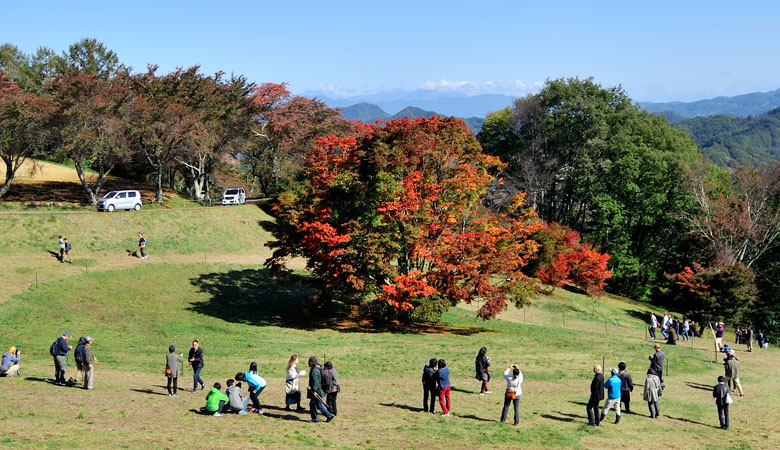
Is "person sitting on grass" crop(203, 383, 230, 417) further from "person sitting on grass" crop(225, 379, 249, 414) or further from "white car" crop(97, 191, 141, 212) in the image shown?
"white car" crop(97, 191, 141, 212)

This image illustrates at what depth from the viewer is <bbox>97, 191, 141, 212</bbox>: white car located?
52.1 m

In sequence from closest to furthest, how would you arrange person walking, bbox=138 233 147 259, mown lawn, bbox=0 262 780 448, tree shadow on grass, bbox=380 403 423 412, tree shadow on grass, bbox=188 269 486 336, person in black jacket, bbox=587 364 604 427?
1. mown lawn, bbox=0 262 780 448
2. person in black jacket, bbox=587 364 604 427
3. tree shadow on grass, bbox=380 403 423 412
4. tree shadow on grass, bbox=188 269 486 336
5. person walking, bbox=138 233 147 259

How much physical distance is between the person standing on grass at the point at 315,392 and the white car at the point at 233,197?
167 feet

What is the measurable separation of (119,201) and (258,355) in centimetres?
3205

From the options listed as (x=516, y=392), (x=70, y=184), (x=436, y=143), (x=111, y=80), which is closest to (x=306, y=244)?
(x=436, y=143)

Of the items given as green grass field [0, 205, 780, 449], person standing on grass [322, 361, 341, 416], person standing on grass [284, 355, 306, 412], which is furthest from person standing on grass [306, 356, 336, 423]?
person standing on grass [284, 355, 306, 412]

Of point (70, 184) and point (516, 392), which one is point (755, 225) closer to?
point (516, 392)

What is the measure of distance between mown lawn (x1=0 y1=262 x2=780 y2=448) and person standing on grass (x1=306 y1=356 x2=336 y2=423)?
1.50 feet

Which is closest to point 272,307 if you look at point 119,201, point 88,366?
point 88,366

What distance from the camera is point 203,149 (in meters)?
60.6

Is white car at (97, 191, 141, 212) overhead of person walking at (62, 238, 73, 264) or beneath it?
overhead

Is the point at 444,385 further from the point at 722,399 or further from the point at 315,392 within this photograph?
the point at 722,399

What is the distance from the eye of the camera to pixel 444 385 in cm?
1772

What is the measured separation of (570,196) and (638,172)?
1109 centimetres
